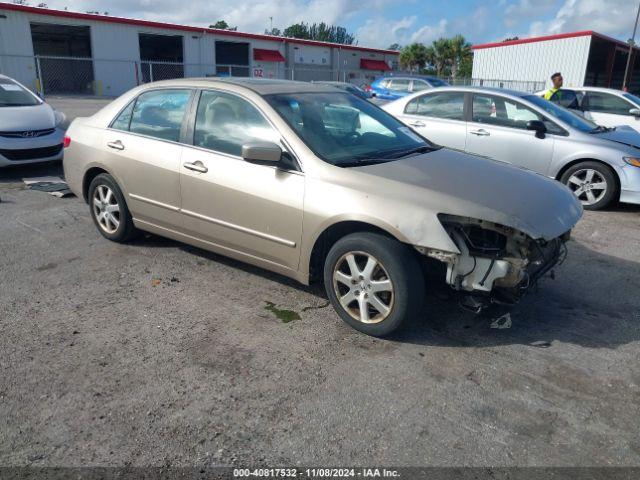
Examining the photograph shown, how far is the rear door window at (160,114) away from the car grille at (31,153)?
13.4 ft

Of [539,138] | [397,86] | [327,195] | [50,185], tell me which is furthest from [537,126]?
[397,86]

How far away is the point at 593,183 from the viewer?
282 inches

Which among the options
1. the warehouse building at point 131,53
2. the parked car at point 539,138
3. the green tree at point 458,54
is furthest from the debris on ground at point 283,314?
the green tree at point 458,54

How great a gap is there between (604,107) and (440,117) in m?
5.24

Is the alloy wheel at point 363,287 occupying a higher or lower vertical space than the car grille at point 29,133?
lower

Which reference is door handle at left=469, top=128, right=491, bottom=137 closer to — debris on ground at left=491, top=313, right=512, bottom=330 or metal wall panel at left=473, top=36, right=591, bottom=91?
debris on ground at left=491, top=313, right=512, bottom=330

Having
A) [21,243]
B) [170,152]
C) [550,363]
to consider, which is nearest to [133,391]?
[170,152]

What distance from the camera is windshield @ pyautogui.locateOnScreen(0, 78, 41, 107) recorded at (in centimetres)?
898

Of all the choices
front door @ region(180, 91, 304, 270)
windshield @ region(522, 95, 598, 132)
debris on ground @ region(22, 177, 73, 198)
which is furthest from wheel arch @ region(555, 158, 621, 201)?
debris on ground @ region(22, 177, 73, 198)

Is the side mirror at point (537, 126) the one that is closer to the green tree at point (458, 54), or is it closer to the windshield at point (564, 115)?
the windshield at point (564, 115)

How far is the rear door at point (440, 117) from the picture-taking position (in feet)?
26.5

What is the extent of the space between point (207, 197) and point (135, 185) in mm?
989

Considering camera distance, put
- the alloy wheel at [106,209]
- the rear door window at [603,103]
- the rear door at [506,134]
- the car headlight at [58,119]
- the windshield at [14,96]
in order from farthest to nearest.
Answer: the rear door window at [603,103] < the car headlight at [58,119] < the windshield at [14,96] < the rear door at [506,134] < the alloy wheel at [106,209]

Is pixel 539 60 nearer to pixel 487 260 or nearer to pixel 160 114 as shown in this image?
pixel 160 114
